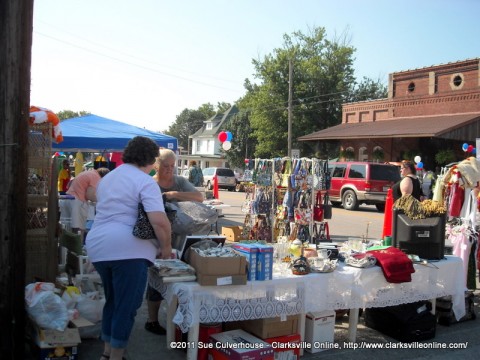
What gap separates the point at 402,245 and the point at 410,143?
73.8 ft

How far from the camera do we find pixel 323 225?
352 inches

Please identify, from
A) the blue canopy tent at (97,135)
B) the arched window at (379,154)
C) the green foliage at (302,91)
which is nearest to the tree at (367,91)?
the green foliage at (302,91)

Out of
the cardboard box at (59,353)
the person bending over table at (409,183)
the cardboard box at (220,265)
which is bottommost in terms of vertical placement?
the cardboard box at (59,353)

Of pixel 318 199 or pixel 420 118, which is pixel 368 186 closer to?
pixel 318 199

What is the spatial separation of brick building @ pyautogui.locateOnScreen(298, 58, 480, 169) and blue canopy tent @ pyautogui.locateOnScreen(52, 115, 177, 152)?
1567cm

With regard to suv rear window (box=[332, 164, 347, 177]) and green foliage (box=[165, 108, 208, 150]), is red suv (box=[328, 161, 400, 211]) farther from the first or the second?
green foliage (box=[165, 108, 208, 150])

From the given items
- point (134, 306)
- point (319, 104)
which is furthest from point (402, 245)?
point (319, 104)

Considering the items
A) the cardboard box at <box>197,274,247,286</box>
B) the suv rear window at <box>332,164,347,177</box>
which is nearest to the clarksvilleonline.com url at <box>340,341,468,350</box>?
the cardboard box at <box>197,274,247,286</box>

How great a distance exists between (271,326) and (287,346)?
214 mm

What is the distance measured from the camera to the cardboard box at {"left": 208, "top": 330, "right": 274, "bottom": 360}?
11.6 feet

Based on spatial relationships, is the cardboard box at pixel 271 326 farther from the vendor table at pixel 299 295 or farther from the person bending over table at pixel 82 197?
the person bending over table at pixel 82 197

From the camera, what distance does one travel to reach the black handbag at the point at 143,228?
3.27 metres

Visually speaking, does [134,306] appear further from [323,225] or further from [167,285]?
[323,225]

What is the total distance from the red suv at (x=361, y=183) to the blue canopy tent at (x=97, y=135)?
9552 mm
